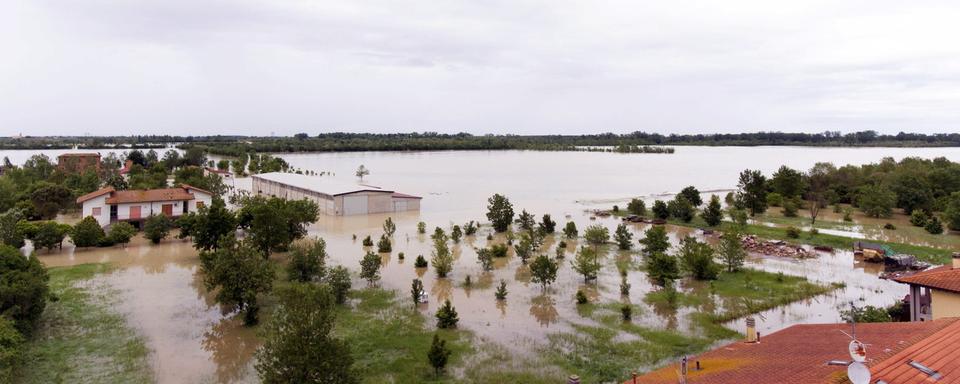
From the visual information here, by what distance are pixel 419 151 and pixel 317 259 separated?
373 feet

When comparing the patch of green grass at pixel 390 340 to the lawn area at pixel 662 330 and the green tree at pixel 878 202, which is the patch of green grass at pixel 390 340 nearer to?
the lawn area at pixel 662 330

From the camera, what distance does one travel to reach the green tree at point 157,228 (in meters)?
24.9

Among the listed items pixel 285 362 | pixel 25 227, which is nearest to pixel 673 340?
pixel 285 362

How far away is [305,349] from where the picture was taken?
839 centimetres

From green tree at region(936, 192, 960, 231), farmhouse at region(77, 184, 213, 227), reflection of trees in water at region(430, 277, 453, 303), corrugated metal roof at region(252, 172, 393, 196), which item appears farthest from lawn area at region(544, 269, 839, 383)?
corrugated metal roof at region(252, 172, 393, 196)

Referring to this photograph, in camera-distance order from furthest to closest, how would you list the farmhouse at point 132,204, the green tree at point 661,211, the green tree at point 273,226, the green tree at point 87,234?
1. the green tree at point 661,211
2. the farmhouse at point 132,204
3. the green tree at point 87,234
4. the green tree at point 273,226

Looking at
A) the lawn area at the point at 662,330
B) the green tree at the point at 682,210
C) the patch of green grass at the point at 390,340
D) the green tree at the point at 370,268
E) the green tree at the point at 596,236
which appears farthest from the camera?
the green tree at the point at 682,210

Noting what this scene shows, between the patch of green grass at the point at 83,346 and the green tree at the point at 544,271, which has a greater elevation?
the green tree at the point at 544,271

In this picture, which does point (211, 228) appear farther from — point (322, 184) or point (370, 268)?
point (322, 184)

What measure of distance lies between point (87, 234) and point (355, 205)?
1444 centimetres

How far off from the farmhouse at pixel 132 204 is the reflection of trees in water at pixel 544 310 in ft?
64.1

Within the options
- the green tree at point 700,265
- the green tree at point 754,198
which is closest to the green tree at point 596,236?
the green tree at point 700,265

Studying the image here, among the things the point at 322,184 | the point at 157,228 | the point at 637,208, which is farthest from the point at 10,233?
the point at 637,208

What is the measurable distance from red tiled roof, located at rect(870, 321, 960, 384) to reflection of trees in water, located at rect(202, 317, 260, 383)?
10703mm
